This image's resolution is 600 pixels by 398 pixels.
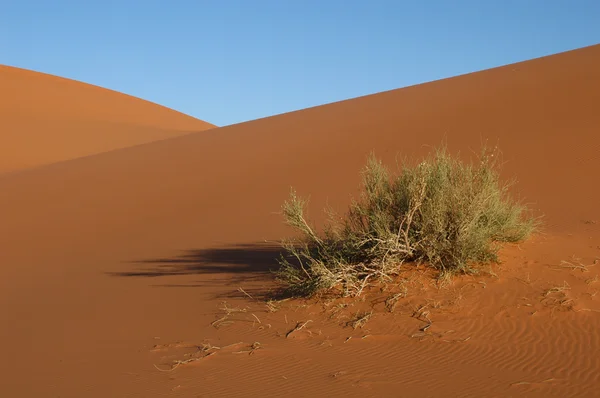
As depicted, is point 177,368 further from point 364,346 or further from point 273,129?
point 273,129

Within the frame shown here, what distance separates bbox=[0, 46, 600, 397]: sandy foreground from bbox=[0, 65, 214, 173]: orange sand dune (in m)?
10.1

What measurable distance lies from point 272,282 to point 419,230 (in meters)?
2.07

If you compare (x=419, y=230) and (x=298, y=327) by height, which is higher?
(x=419, y=230)

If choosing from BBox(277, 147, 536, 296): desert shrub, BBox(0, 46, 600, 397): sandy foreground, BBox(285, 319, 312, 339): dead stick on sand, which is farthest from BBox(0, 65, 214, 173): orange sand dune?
BBox(285, 319, 312, 339): dead stick on sand

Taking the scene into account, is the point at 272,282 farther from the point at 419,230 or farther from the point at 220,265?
the point at 419,230

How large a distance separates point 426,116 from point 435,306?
1270 centimetres

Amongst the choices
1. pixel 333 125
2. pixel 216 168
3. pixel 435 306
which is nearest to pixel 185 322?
pixel 435 306

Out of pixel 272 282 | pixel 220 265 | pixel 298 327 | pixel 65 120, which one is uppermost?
pixel 65 120

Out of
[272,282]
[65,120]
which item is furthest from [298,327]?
[65,120]

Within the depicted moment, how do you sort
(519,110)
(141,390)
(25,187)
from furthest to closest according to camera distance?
1. (25,187)
2. (519,110)
3. (141,390)

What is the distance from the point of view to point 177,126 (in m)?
51.6

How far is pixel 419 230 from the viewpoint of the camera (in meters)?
7.88

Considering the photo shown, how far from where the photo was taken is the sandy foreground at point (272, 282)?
5785 mm

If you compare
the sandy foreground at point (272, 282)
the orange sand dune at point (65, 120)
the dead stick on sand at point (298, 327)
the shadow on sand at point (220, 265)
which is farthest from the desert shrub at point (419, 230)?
the orange sand dune at point (65, 120)
